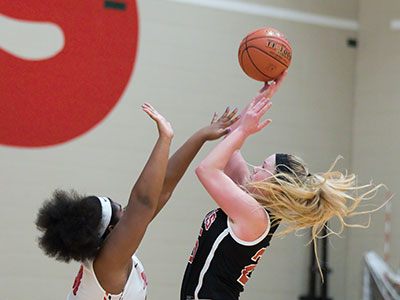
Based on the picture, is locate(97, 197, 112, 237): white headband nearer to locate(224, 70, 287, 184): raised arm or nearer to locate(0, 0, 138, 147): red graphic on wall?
locate(224, 70, 287, 184): raised arm

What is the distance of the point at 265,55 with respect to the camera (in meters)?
3.67

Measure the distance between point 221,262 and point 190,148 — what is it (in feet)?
2.27

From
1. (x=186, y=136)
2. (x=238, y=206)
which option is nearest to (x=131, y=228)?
(x=238, y=206)

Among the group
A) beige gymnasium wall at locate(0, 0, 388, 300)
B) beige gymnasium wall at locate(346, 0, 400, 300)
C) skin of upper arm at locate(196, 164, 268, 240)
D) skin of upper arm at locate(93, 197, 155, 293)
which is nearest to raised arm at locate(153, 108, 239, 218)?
skin of upper arm at locate(196, 164, 268, 240)

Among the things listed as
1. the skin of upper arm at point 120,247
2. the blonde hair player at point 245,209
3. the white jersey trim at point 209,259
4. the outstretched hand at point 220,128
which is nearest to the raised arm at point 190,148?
the outstretched hand at point 220,128

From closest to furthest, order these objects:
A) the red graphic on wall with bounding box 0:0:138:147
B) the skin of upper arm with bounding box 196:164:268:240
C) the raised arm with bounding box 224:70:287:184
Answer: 1. the skin of upper arm with bounding box 196:164:268:240
2. the raised arm with bounding box 224:70:287:184
3. the red graphic on wall with bounding box 0:0:138:147

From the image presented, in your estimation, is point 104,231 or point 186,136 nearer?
point 104,231

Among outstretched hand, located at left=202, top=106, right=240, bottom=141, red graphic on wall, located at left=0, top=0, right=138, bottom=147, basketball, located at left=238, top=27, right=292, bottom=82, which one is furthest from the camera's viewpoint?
red graphic on wall, located at left=0, top=0, right=138, bottom=147

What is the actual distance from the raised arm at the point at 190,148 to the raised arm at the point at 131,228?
58 centimetres

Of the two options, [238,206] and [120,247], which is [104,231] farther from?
[238,206]

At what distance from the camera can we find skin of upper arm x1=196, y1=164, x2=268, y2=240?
301cm

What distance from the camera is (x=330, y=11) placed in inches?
276

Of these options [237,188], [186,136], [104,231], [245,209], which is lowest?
[104,231]

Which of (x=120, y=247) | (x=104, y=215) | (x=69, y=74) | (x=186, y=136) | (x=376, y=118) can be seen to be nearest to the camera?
(x=120, y=247)
